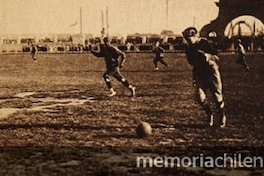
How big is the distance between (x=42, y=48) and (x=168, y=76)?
2.11 m

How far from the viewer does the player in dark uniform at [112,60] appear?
6.89m

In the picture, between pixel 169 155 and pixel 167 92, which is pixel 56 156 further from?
pixel 167 92

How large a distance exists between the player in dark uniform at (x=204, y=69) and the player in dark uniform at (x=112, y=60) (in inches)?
44.7

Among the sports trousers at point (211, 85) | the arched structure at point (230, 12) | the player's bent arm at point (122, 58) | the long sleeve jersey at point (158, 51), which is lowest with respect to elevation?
the sports trousers at point (211, 85)

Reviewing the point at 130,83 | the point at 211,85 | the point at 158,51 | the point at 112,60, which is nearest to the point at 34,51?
the point at 112,60

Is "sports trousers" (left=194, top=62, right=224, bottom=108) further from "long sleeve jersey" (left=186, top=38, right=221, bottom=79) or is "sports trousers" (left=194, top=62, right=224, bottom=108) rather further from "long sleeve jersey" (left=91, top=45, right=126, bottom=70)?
"long sleeve jersey" (left=91, top=45, right=126, bottom=70)

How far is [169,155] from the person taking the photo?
556cm

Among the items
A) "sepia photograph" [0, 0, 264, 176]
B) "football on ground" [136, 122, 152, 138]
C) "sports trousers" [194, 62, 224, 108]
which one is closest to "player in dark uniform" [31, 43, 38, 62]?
"sepia photograph" [0, 0, 264, 176]

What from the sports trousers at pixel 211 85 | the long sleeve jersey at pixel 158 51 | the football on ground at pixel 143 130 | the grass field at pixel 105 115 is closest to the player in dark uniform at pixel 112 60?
the grass field at pixel 105 115

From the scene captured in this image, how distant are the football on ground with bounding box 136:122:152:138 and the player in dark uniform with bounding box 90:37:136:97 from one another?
1098mm

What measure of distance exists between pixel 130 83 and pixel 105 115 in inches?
32.7

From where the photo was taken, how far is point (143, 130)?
6066 mm

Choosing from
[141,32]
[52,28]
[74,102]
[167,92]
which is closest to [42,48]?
[52,28]

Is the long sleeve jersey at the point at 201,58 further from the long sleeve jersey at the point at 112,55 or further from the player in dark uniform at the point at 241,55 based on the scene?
the long sleeve jersey at the point at 112,55
